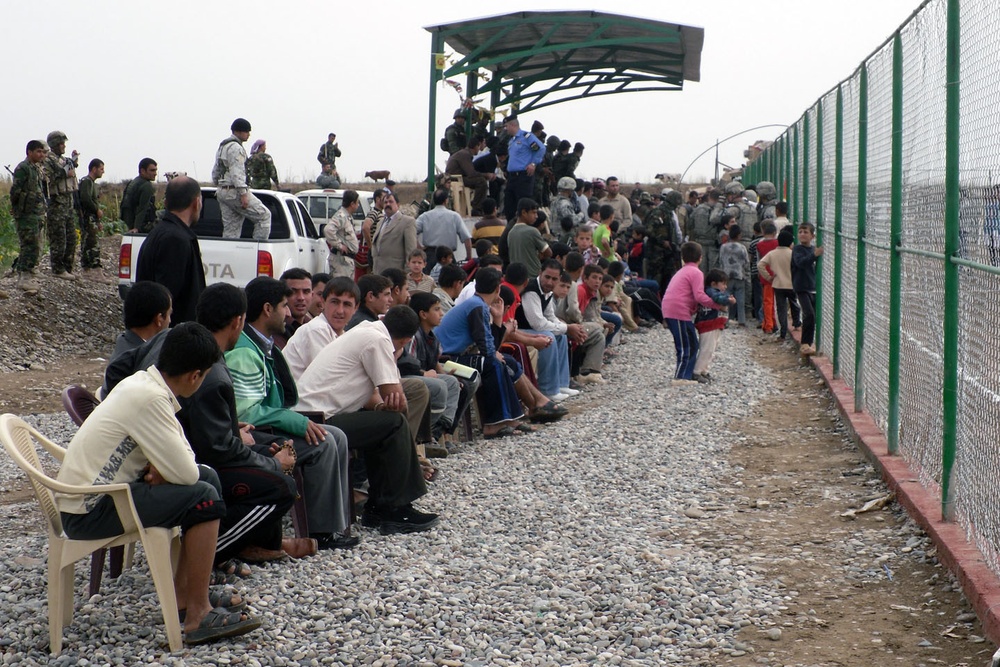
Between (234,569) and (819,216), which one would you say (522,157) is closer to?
(819,216)

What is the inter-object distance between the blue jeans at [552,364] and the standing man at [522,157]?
6.15 metres

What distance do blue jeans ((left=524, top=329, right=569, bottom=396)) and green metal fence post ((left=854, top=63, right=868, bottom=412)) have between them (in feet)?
10.0

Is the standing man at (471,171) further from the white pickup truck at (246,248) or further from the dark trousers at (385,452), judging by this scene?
the dark trousers at (385,452)

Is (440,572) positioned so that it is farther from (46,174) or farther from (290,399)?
(46,174)

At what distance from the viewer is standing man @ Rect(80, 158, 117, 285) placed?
16.7 meters

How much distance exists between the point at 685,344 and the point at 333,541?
21.8 feet

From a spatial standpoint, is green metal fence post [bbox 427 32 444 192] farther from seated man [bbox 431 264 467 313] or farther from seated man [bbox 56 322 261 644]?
seated man [bbox 56 322 261 644]

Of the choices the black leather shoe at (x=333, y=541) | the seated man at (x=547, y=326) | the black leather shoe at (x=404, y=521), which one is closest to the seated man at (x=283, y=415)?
the black leather shoe at (x=333, y=541)

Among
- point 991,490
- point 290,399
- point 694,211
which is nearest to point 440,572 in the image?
point 290,399

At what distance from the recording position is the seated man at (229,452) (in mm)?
4715

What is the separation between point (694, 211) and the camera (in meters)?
18.7

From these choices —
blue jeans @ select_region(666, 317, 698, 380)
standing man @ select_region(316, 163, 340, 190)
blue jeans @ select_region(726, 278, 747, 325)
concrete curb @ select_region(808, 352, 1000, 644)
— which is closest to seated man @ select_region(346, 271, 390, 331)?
concrete curb @ select_region(808, 352, 1000, 644)

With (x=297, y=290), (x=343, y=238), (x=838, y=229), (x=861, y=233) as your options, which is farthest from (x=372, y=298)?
(x=343, y=238)

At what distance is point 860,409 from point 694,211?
10.1 meters
